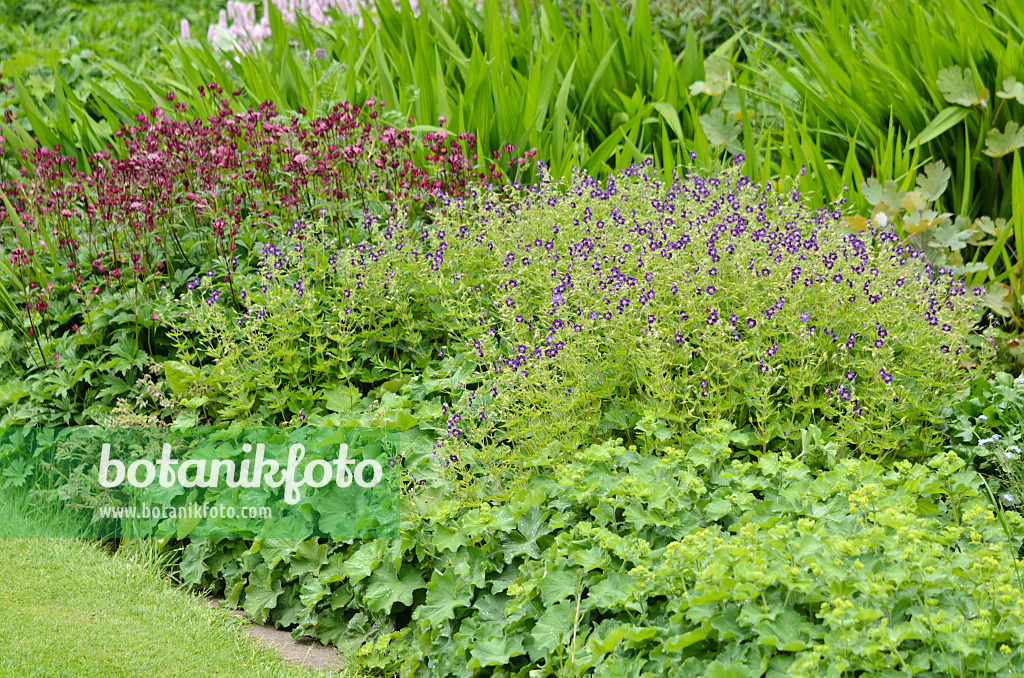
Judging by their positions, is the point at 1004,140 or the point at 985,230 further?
the point at 1004,140

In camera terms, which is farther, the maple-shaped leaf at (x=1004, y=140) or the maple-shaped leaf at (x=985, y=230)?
the maple-shaped leaf at (x=1004, y=140)

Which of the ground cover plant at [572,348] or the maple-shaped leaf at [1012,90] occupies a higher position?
the maple-shaped leaf at [1012,90]

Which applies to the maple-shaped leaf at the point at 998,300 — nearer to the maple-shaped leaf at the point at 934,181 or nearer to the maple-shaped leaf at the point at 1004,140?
the maple-shaped leaf at the point at 934,181

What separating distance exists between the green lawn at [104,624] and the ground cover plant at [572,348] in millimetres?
191

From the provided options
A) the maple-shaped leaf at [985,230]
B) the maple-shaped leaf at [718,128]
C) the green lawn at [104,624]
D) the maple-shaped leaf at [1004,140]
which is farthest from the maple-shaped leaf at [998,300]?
the green lawn at [104,624]

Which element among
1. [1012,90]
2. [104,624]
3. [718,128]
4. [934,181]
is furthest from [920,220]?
[104,624]

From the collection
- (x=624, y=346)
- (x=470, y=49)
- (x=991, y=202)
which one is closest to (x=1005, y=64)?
(x=991, y=202)

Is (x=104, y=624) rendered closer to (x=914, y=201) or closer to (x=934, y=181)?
(x=914, y=201)

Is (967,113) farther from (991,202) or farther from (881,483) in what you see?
(881,483)

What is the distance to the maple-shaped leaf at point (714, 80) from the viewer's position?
5.60 m

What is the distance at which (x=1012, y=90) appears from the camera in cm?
460

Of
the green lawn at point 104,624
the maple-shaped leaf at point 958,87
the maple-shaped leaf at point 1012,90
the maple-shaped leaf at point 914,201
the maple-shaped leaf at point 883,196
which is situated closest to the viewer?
the green lawn at point 104,624

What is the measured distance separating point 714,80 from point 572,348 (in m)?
3.06

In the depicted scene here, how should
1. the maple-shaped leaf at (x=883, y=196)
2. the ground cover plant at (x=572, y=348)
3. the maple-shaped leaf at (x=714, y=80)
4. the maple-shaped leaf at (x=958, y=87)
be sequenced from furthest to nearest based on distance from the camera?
the maple-shaped leaf at (x=714, y=80), the maple-shaped leaf at (x=958, y=87), the maple-shaped leaf at (x=883, y=196), the ground cover plant at (x=572, y=348)
